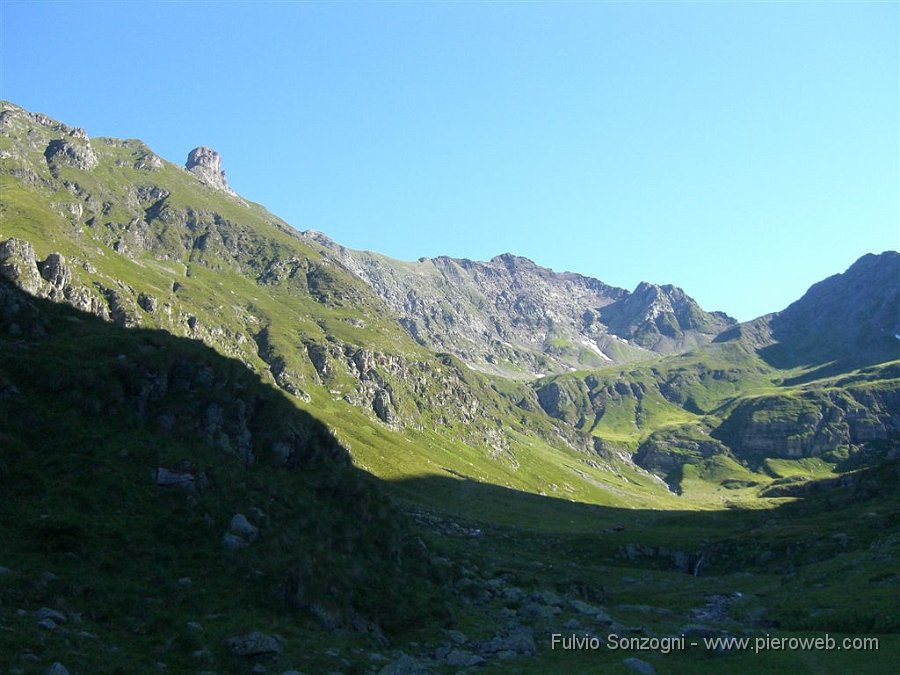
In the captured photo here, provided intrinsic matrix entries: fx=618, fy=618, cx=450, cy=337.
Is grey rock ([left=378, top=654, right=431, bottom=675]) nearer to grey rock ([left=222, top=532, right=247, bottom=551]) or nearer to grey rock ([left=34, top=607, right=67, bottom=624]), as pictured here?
grey rock ([left=222, top=532, right=247, bottom=551])

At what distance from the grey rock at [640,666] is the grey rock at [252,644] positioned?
48.6 ft

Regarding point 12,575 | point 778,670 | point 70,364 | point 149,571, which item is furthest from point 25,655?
point 778,670

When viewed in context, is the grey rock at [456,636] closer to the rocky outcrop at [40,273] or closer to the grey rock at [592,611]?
the grey rock at [592,611]

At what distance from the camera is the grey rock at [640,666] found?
85.2ft

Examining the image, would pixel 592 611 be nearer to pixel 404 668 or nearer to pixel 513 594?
pixel 513 594

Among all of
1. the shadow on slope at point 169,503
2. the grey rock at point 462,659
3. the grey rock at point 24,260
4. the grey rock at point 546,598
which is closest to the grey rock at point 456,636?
the shadow on slope at point 169,503

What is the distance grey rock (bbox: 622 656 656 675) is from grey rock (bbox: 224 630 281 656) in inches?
583

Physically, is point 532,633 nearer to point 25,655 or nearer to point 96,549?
point 96,549

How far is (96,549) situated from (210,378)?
638 inches

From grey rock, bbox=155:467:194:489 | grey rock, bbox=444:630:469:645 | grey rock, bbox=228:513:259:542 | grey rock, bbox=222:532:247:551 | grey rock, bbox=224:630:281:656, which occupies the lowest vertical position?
grey rock, bbox=444:630:469:645

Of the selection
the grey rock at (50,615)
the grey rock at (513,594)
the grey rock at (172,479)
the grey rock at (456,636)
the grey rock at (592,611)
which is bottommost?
the grey rock at (513,594)

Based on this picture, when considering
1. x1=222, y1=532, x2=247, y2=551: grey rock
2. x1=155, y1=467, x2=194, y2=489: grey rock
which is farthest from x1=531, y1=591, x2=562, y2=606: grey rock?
x1=155, y1=467, x2=194, y2=489: grey rock

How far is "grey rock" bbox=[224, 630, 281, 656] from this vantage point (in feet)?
77.8

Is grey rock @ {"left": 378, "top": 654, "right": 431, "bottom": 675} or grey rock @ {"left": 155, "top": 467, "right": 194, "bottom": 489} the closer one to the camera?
grey rock @ {"left": 378, "top": 654, "right": 431, "bottom": 675}
